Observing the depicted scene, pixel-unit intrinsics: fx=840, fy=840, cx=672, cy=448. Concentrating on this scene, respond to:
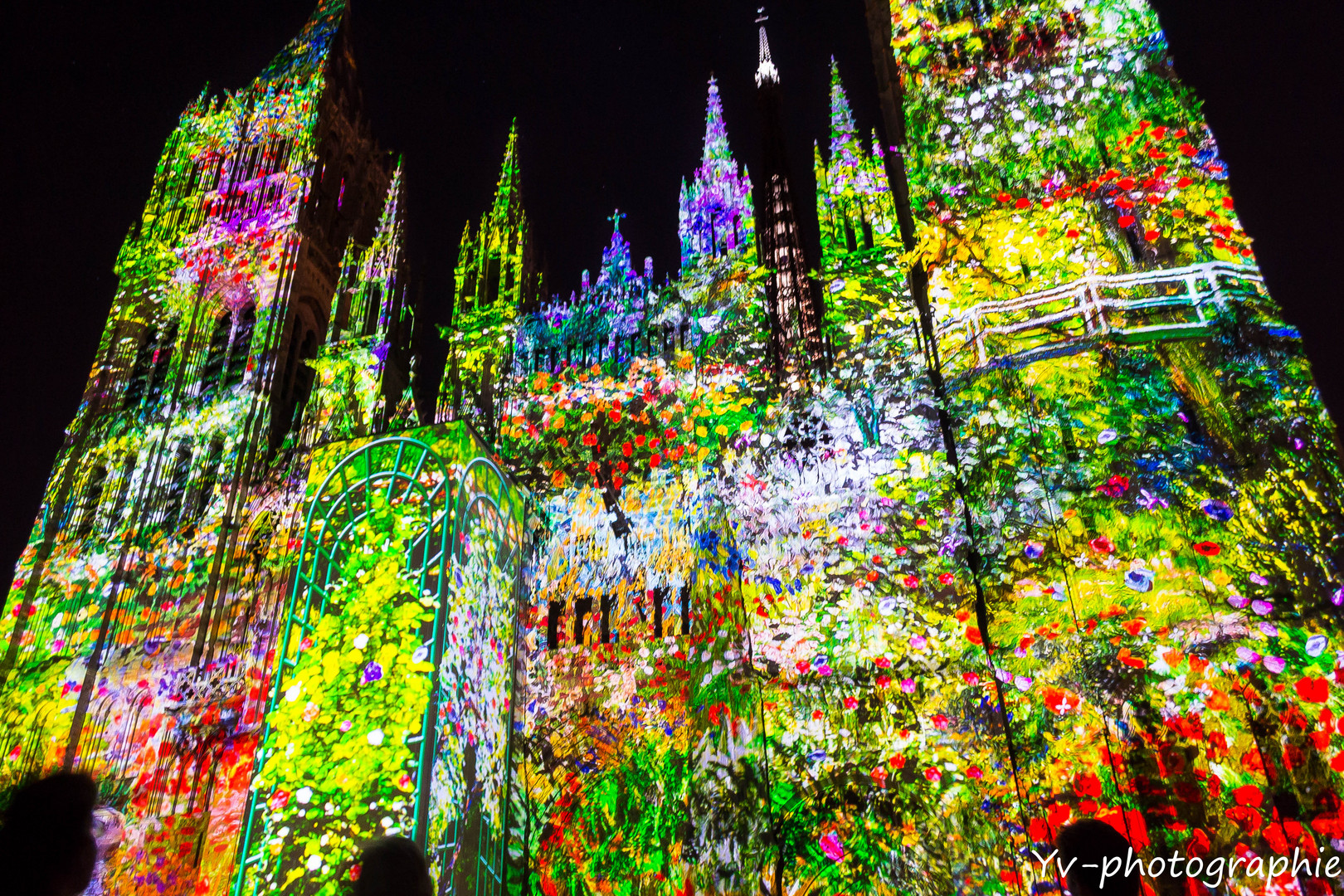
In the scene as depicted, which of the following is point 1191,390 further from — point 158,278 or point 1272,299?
point 158,278

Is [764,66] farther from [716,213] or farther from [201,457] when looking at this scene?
[201,457]

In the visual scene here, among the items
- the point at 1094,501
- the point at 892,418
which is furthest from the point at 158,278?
the point at 1094,501

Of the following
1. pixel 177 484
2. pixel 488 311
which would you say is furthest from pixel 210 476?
pixel 488 311

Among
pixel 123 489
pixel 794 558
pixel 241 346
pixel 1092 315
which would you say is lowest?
pixel 794 558

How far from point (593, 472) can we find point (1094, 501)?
5.20 meters

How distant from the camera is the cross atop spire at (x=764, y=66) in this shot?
13117 mm

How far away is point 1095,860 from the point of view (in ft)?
8.01

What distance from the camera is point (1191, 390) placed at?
6.36m

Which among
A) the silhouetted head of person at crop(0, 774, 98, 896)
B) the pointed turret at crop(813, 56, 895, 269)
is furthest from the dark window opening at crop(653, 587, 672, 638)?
the silhouetted head of person at crop(0, 774, 98, 896)

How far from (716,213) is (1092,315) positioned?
5.38 m

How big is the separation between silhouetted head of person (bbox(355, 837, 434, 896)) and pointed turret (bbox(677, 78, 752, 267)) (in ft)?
28.7

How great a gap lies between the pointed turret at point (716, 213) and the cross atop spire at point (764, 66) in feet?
8.18

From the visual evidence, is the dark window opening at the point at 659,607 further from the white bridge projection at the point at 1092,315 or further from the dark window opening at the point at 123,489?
the dark window opening at the point at 123,489

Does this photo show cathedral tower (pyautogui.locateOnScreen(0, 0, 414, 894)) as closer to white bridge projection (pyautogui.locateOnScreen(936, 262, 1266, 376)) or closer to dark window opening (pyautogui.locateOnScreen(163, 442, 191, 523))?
dark window opening (pyautogui.locateOnScreen(163, 442, 191, 523))
